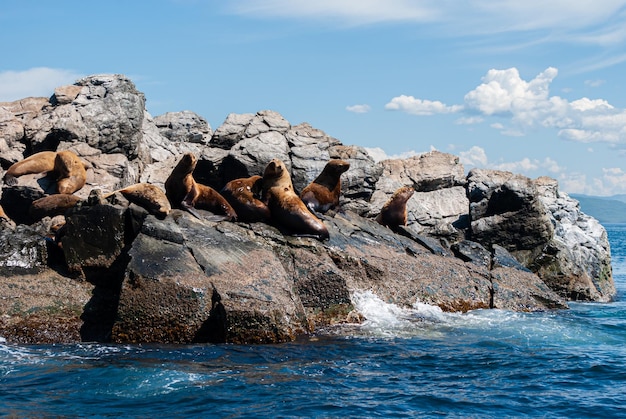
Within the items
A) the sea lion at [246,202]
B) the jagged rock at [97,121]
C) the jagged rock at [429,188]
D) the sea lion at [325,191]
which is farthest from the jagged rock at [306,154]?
the sea lion at [246,202]

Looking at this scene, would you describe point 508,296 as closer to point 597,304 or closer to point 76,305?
point 597,304

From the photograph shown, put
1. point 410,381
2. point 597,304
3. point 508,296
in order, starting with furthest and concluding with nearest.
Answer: point 597,304
point 508,296
point 410,381

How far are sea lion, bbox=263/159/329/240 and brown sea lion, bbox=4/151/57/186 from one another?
7.14m

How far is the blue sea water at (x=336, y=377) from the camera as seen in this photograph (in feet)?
25.7

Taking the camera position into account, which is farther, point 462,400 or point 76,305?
point 76,305

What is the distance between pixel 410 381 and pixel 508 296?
6153mm

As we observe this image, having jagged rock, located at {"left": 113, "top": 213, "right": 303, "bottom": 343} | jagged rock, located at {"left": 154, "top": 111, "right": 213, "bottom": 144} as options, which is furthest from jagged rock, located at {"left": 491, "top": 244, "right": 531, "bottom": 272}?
jagged rock, located at {"left": 154, "top": 111, "right": 213, "bottom": 144}

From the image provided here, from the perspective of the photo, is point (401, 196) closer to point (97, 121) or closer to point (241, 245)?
point (241, 245)

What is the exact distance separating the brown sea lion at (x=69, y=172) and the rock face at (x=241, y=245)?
0.29 meters

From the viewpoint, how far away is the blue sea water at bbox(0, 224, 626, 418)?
25.7 feet

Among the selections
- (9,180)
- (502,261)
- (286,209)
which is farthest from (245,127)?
(502,261)

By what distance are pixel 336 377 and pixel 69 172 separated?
441 inches

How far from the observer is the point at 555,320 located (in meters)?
13.7

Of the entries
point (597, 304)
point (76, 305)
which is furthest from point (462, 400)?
point (597, 304)
